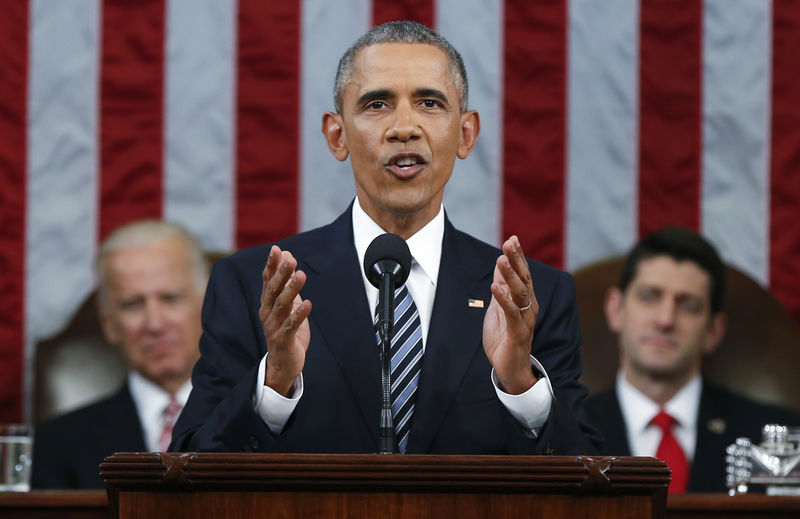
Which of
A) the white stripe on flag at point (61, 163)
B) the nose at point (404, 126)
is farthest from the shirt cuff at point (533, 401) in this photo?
the white stripe on flag at point (61, 163)

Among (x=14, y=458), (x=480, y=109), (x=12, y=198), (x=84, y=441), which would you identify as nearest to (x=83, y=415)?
(x=84, y=441)

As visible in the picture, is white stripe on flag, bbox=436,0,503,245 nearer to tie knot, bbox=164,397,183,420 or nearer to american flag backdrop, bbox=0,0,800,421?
american flag backdrop, bbox=0,0,800,421

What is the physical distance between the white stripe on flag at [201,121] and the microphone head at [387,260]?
2723 millimetres

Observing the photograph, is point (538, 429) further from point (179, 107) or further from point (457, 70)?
point (179, 107)

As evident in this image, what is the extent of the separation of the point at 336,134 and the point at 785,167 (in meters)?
2.66

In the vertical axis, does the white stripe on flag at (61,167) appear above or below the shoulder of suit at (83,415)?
above

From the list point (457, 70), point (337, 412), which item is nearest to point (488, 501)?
point (337, 412)

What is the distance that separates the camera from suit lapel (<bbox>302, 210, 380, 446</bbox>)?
2.52 meters

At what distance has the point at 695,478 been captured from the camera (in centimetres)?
454

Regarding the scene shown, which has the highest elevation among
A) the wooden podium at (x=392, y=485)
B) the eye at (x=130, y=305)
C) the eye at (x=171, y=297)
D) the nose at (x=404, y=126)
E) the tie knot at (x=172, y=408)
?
the nose at (x=404, y=126)

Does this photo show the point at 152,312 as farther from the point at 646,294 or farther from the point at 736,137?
the point at 736,137

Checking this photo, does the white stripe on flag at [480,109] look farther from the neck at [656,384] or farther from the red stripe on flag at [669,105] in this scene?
the neck at [656,384]

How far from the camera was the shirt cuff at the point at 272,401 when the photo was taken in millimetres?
2285

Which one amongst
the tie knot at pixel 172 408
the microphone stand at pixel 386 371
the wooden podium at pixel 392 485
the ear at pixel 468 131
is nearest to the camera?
the wooden podium at pixel 392 485
